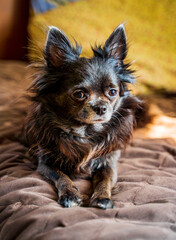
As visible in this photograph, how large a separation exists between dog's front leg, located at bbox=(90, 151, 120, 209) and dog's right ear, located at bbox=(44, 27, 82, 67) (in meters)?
0.75

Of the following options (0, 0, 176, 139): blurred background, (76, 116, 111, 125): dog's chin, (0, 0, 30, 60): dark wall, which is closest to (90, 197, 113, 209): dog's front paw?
(76, 116, 111, 125): dog's chin

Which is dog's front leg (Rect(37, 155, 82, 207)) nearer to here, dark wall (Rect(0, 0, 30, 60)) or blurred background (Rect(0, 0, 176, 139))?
blurred background (Rect(0, 0, 176, 139))

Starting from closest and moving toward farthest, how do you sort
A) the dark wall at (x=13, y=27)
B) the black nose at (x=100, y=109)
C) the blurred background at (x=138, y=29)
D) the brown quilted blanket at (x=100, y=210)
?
the brown quilted blanket at (x=100, y=210)
the black nose at (x=100, y=109)
the blurred background at (x=138, y=29)
the dark wall at (x=13, y=27)

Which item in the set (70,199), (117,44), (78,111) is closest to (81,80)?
(78,111)

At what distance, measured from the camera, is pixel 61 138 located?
193 cm

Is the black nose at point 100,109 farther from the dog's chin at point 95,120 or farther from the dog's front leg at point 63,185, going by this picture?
the dog's front leg at point 63,185

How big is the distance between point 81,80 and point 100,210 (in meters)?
0.86

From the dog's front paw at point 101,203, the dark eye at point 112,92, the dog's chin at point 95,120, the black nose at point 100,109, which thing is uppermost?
the dark eye at point 112,92

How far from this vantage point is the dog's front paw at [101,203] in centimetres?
141

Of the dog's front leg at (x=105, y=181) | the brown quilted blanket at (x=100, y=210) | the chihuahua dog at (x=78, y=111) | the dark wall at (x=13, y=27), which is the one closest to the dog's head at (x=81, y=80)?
the chihuahua dog at (x=78, y=111)

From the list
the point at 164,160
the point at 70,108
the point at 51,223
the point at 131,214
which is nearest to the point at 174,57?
the point at 164,160

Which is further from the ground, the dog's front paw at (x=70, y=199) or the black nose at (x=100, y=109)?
the black nose at (x=100, y=109)

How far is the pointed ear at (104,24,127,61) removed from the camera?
1.94m

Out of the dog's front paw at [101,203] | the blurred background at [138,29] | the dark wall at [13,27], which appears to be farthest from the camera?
the dark wall at [13,27]
